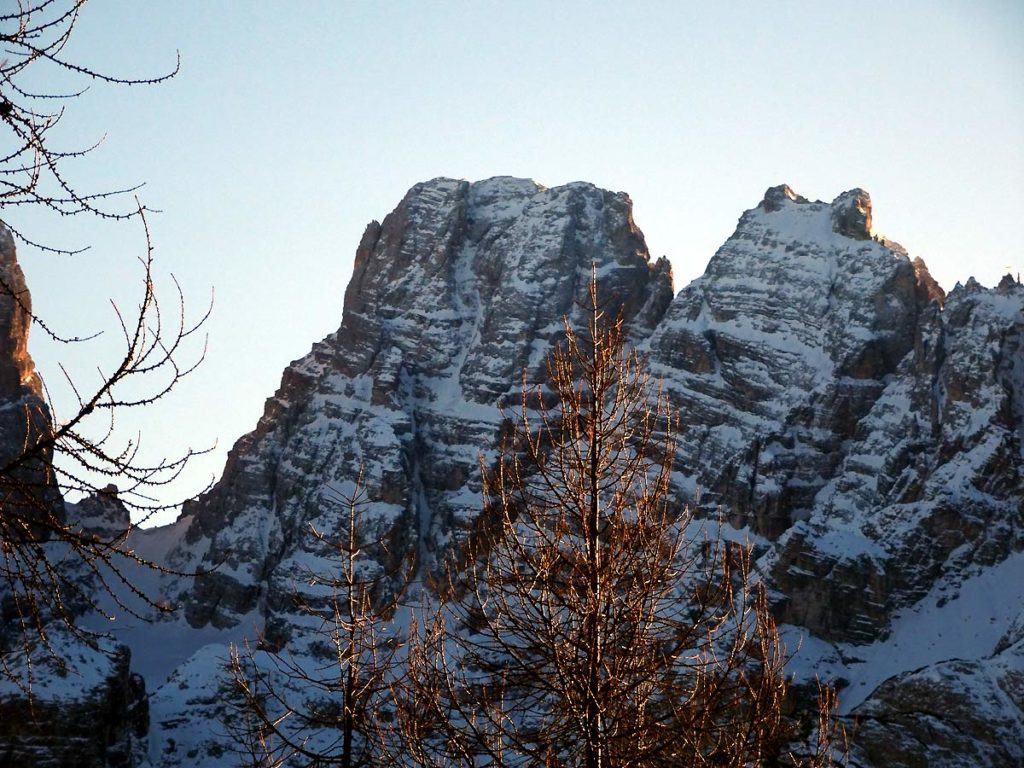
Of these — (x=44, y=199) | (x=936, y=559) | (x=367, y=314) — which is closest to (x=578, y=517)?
(x=44, y=199)

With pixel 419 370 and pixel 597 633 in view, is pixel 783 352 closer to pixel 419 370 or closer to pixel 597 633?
pixel 419 370

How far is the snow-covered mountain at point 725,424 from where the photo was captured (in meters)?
126

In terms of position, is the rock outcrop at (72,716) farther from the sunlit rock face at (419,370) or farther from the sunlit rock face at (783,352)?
the sunlit rock face at (783,352)

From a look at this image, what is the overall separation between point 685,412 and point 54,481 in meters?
144

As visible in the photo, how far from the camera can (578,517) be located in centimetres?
1196

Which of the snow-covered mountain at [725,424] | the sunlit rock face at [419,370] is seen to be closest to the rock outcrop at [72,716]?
the snow-covered mountain at [725,424]

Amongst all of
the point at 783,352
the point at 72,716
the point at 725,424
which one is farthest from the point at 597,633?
the point at 783,352

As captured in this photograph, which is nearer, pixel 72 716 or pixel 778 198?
pixel 72 716

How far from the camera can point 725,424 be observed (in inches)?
5881

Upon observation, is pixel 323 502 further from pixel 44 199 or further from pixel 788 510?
pixel 44 199

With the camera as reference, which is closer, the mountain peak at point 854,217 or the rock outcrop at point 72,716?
the rock outcrop at point 72,716

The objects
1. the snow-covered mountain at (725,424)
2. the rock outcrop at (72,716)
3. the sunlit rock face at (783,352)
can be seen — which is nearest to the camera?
the rock outcrop at (72,716)

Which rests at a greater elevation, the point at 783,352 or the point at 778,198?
the point at 778,198

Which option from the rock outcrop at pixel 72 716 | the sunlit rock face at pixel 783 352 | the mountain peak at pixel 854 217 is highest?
the mountain peak at pixel 854 217
